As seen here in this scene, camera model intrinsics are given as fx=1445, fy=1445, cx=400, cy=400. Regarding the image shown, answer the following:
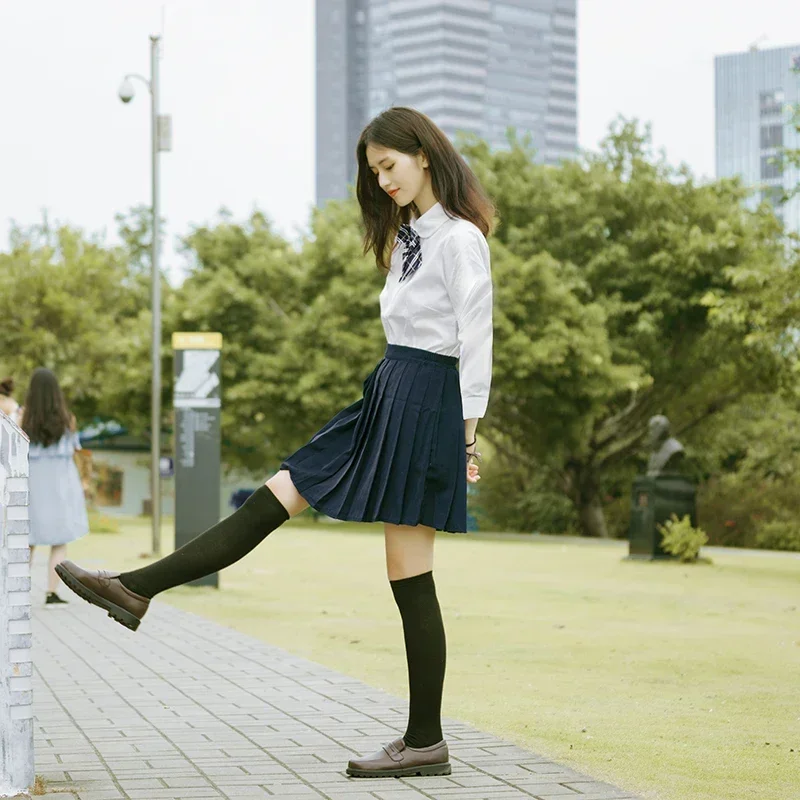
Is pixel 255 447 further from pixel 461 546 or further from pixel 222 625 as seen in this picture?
pixel 222 625

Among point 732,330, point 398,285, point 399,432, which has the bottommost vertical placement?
point 399,432

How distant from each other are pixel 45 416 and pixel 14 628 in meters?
7.39

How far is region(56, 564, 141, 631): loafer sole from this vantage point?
14.0 feet

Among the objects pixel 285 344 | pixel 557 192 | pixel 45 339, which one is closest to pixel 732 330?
pixel 557 192

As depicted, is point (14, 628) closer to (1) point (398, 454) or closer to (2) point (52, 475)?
(1) point (398, 454)

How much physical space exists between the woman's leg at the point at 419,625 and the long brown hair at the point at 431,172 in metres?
0.96

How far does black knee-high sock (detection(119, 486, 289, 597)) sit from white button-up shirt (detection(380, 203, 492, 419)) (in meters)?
0.68

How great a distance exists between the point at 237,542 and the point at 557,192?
28.4 m

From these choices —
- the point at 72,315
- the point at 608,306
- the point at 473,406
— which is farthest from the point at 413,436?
the point at 72,315

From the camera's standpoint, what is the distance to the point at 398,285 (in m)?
4.65

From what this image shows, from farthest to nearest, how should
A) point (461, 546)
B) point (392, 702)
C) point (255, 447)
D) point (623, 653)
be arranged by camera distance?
point (255, 447)
point (461, 546)
point (623, 653)
point (392, 702)

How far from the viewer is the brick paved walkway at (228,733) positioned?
14.2 ft

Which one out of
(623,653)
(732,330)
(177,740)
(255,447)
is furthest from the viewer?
(255,447)

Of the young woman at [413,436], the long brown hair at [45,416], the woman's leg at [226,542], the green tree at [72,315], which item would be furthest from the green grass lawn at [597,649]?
the green tree at [72,315]
